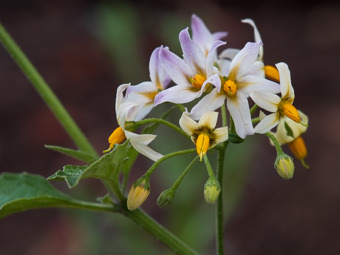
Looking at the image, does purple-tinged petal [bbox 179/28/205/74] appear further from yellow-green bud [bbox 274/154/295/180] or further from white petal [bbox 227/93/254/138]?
yellow-green bud [bbox 274/154/295/180]

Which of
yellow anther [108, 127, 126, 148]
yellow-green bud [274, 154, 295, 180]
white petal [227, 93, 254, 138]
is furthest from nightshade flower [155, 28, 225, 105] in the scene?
yellow-green bud [274, 154, 295, 180]

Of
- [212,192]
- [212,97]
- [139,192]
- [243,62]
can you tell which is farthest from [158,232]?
[243,62]

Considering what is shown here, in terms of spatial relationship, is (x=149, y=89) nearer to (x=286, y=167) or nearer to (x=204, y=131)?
(x=204, y=131)

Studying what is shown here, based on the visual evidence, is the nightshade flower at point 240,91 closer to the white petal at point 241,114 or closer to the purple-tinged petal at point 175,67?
the white petal at point 241,114

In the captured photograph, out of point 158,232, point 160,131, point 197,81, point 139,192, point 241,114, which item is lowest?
point 160,131

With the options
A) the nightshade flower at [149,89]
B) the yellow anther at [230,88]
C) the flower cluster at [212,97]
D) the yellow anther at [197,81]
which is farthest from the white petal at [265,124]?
the nightshade flower at [149,89]
